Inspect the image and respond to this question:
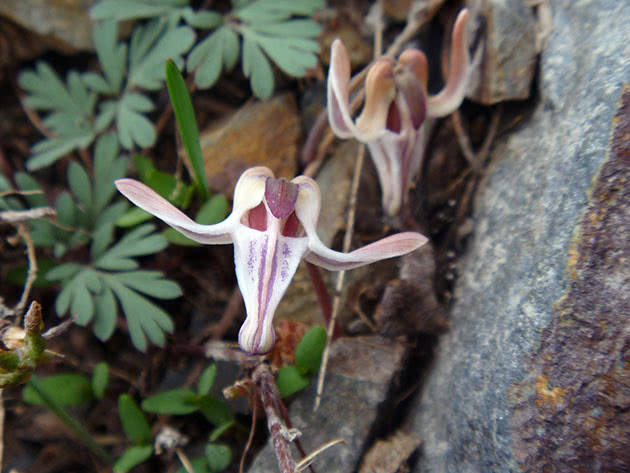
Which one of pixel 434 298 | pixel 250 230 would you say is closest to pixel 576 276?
pixel 434 298

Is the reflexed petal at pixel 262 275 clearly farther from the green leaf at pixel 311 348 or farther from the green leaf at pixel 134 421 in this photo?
the green leaf at pixel 134 421

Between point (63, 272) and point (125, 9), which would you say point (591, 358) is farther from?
point (125, 9)

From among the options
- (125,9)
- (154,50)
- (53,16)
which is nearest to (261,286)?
(154,50)

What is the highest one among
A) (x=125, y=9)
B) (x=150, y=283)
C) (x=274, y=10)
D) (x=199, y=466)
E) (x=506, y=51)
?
(x=125, y=9)

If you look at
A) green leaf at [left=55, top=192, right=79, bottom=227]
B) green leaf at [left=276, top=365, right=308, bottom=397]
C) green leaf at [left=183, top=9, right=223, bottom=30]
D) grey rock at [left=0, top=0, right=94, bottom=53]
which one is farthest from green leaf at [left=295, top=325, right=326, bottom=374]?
grey rock at [left=0, top=0, right=94, bottom=53]

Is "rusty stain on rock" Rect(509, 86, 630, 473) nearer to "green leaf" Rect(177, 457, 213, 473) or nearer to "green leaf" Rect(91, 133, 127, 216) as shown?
"green leaf" Rect(177, 457, 213, 473)

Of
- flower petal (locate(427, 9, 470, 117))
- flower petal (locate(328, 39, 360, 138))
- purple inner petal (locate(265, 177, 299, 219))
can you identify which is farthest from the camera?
flower petal (locate(427, 9, 470, 117))
